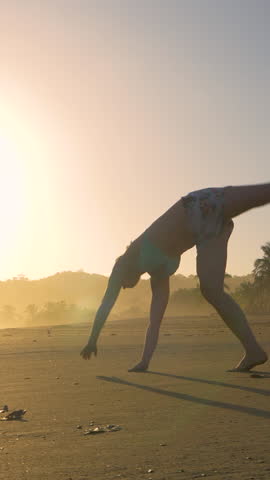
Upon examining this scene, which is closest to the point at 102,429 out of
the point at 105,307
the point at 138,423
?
the point at 138,423

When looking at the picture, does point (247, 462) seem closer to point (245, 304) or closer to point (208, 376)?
point (208, 376)

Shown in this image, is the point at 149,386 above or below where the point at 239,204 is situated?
below

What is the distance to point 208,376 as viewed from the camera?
252 inches

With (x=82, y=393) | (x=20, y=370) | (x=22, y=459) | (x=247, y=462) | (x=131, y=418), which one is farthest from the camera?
(x=20, y=370)

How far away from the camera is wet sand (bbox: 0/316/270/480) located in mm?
2922

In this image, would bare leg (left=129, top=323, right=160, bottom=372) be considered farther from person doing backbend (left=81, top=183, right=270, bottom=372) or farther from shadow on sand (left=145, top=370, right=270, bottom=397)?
shadow on sand (left=145, top=370, right=270, bottom=397)

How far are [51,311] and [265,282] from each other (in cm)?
2453

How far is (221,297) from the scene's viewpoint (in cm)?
672

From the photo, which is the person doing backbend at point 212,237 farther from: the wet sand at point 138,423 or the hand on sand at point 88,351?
the wet sand at point 138,423

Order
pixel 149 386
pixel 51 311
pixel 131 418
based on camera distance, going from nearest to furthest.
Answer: pixel 131 418, pixel 149 386, pixel 51 311

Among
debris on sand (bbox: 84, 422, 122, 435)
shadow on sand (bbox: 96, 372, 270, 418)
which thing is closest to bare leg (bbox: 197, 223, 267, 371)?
shadow on sand (bbox: 96, 372, 270, 418)

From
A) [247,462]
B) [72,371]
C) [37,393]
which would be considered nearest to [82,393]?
[37,393]

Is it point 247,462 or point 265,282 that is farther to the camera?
point 265,282

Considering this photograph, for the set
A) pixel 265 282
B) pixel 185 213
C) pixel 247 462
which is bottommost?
pixel 247 462
